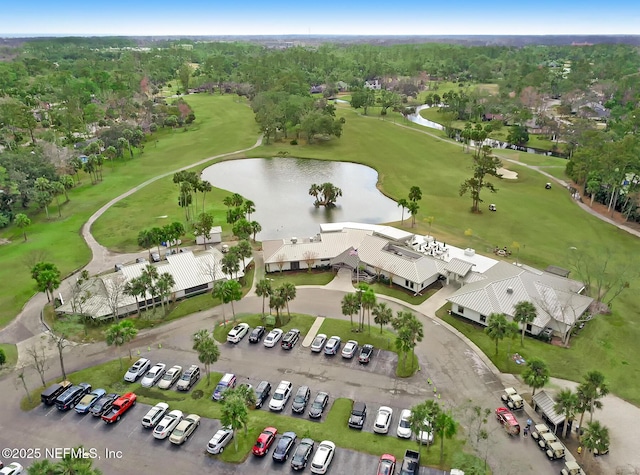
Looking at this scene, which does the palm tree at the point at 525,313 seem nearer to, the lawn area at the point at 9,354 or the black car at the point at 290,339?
the black car at the point at 290,339

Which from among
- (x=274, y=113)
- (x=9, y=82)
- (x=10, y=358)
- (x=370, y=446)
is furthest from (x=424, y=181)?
(x=9, y=82)

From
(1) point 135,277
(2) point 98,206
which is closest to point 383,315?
(1) point 135,277

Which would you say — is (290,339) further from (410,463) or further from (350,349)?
(410,463)

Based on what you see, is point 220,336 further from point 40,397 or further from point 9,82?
point 9,82

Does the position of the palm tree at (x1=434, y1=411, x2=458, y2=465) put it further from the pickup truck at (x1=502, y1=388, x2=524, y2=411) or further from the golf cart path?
the golf cart path

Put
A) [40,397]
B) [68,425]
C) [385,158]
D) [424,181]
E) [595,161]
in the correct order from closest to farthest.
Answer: [68,425]
[40,397]
[595,161]
[424,181]
[385,158]

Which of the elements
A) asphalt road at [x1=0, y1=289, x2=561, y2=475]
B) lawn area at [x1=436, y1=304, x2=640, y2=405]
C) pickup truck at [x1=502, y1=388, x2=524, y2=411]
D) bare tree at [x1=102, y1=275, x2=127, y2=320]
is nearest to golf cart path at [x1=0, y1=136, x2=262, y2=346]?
bare tree at [x1=102, y1=275, x2=127, y2=320]

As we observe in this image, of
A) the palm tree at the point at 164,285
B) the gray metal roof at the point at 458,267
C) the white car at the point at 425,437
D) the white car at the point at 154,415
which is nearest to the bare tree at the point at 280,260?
the palm tree at the point at 164,285
